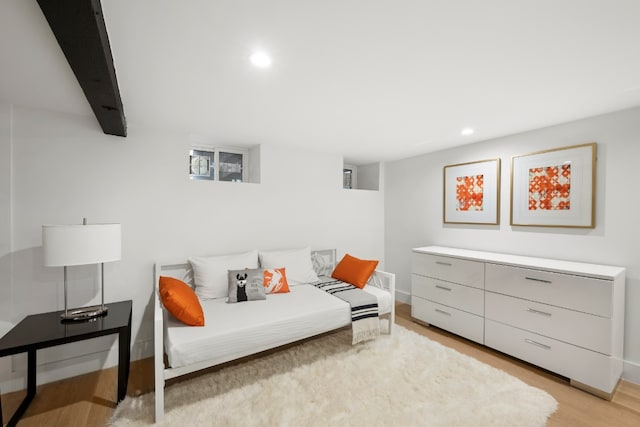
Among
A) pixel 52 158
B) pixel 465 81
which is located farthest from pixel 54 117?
pixel 465 81

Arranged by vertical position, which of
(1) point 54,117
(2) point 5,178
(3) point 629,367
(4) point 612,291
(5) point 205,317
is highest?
(1) point 54,117

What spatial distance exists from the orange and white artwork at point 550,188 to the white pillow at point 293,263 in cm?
254

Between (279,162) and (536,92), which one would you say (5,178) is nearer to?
(279,162)

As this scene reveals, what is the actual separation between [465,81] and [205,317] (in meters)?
2.67

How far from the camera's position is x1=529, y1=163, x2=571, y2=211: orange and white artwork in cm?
272

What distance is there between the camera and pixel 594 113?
248 centimetres

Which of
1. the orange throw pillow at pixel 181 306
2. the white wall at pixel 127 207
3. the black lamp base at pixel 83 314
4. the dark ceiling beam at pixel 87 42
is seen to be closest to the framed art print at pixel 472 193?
the white wall at pixel 127 207

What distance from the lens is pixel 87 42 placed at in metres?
1.21

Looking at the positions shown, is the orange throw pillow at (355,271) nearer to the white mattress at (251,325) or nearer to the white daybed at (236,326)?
the white daybed at (236,326)

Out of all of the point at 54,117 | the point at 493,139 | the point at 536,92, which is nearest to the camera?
the point at 536,92

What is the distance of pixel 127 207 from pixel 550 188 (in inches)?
165

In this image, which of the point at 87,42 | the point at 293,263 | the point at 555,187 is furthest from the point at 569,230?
the point at 87,42

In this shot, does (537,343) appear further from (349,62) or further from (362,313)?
(349,62)

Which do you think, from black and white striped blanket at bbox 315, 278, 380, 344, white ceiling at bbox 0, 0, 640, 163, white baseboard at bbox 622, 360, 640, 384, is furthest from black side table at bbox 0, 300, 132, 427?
white baseboard at bbox 622, 360, 640, 384
